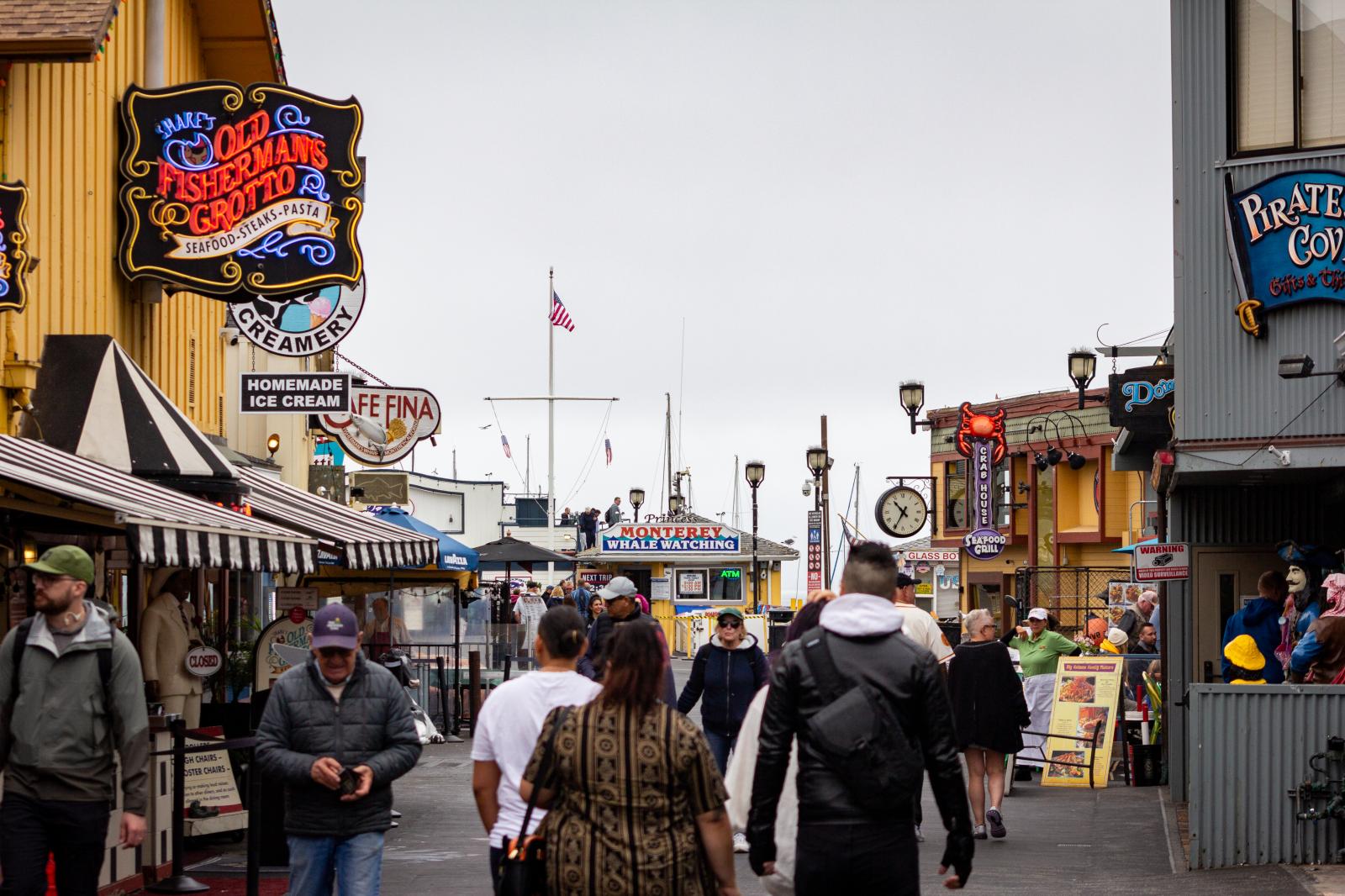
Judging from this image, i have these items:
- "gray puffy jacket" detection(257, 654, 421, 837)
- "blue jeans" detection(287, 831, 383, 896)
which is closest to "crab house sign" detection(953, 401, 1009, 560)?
"gray puffy jacket" detection(257, 654, 421, 837)

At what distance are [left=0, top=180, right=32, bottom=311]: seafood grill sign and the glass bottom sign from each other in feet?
34.3

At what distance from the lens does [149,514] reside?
9.60 meters

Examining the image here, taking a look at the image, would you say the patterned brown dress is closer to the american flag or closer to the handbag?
the handbag

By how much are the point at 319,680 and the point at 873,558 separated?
249cm

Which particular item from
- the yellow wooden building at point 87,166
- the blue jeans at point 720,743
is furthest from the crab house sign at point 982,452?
the blue jeans at point 720,743

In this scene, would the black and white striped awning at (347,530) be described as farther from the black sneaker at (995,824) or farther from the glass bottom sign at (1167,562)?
the glass bottom sign at (1167,562)

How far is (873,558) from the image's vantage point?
6.75 m

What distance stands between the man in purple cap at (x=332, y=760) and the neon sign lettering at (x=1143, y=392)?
401 inches

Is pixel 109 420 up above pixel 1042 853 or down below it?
above

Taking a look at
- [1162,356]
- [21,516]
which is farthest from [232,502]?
[1162,356]

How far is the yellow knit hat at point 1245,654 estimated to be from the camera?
12508 millimetres

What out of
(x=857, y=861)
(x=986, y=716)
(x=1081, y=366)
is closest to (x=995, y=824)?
(x=986, y=716)

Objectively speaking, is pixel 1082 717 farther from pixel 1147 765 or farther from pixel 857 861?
pixel 857 861

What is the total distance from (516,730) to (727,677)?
19.1 feet
